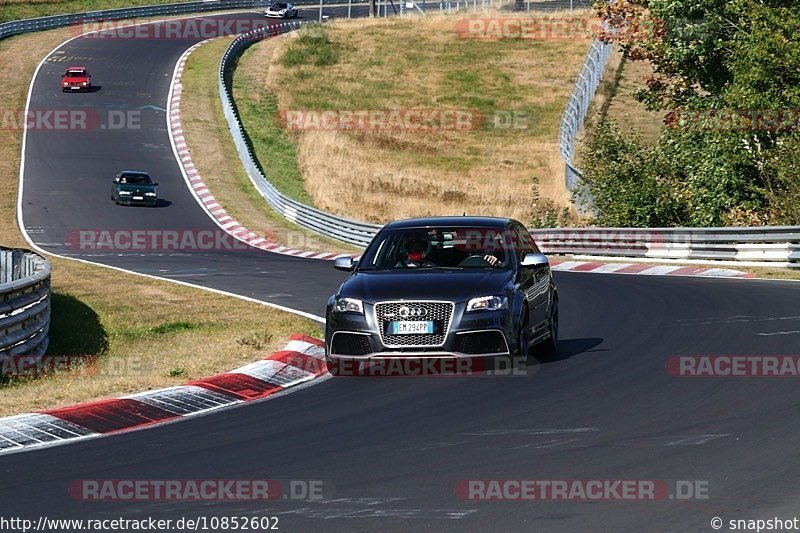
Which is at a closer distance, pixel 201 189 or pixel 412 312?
pixel 412 312

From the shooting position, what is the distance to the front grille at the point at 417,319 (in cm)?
1267

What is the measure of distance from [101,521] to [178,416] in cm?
393

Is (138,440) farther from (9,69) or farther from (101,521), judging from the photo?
(9,69)

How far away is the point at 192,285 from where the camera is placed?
85.5 ft

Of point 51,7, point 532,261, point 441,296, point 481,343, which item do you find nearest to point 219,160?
point 51,7

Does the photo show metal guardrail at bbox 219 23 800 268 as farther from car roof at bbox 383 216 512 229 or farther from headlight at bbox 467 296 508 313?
headlight at bbox 467 296 508 313

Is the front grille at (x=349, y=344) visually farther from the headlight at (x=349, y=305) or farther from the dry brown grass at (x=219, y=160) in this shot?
the dry brown grass at (x=219, y=160)

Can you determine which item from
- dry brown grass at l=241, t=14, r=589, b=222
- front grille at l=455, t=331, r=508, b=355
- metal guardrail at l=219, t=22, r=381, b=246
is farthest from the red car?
front grille at l=455, t=331, r=508, b=355

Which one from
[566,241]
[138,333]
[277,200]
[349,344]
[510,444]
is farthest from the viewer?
[277,200]

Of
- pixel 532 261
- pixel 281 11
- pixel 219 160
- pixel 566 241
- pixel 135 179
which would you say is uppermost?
pixel 281 11

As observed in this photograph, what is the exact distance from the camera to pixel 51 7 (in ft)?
288

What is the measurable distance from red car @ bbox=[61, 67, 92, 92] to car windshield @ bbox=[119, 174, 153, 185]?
1868 cm

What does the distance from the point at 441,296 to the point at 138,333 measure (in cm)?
823

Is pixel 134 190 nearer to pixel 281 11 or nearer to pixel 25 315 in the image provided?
pixel 25 315
